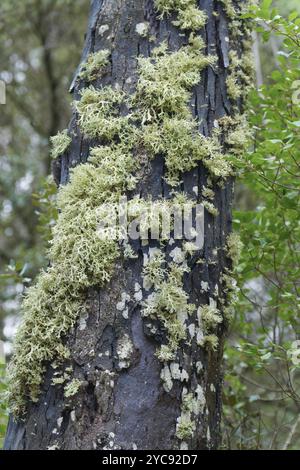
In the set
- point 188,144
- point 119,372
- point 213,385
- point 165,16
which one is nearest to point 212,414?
point 213,385

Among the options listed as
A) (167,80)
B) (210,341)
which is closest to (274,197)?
(167,80)

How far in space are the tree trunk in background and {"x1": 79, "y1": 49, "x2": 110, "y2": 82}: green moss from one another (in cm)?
3

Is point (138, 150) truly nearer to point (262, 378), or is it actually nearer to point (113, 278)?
point (113, 278)

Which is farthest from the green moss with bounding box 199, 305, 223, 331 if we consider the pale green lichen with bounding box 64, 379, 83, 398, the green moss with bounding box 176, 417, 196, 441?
the pale green lichen with bounding box 64, 379, 83, 398

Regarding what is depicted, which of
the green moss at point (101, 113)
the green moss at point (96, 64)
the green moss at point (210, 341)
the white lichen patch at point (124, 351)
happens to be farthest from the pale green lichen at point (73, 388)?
the green moss at point (96, 64)

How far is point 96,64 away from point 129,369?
106 centimetres

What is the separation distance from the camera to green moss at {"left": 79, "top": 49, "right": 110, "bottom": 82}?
179 cm

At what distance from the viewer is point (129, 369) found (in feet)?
4.76

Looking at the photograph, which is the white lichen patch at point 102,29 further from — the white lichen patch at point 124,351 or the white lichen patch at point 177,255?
the white lichen patch at point 124,351

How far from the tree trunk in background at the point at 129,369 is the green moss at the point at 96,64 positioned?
0.03 metres

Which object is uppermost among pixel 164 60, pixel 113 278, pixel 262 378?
pixel 164 60

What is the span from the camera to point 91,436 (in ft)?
4.59

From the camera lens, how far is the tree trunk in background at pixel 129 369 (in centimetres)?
141
